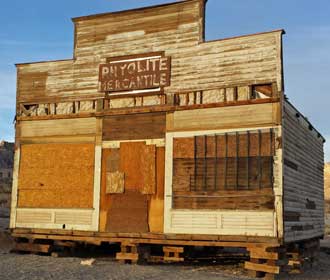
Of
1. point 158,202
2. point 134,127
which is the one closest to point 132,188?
point 158,202

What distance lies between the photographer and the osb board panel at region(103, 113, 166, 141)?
16328 mm

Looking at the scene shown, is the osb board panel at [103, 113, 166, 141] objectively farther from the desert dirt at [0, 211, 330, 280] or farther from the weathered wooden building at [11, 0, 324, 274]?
the desert dirt at [0, 211, 330, 280]

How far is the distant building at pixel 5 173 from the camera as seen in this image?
47122mm

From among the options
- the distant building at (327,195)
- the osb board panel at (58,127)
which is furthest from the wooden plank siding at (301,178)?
the distant building at (327,195)

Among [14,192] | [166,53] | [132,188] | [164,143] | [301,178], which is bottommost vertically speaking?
[14,192]

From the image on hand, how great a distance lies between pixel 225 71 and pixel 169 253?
20.6ft

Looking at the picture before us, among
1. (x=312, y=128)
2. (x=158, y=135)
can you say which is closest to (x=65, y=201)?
(x=158, y=135)

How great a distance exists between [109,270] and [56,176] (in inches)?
190

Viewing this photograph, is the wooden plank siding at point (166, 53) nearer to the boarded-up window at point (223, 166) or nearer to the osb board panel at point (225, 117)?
the osb board panel at point (225, 117)

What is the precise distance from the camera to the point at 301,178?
16844 mm

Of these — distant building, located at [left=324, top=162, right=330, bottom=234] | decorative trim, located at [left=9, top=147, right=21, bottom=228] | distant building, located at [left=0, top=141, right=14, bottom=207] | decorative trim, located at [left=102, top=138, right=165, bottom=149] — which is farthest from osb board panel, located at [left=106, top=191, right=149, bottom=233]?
distant building, located at [left=0, top=141, right=14, bottom=207]

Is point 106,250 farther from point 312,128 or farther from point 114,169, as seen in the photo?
point 312,128

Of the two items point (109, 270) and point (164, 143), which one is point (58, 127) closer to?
point (164, 143)

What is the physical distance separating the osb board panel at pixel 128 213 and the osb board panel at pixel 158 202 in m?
0.22
